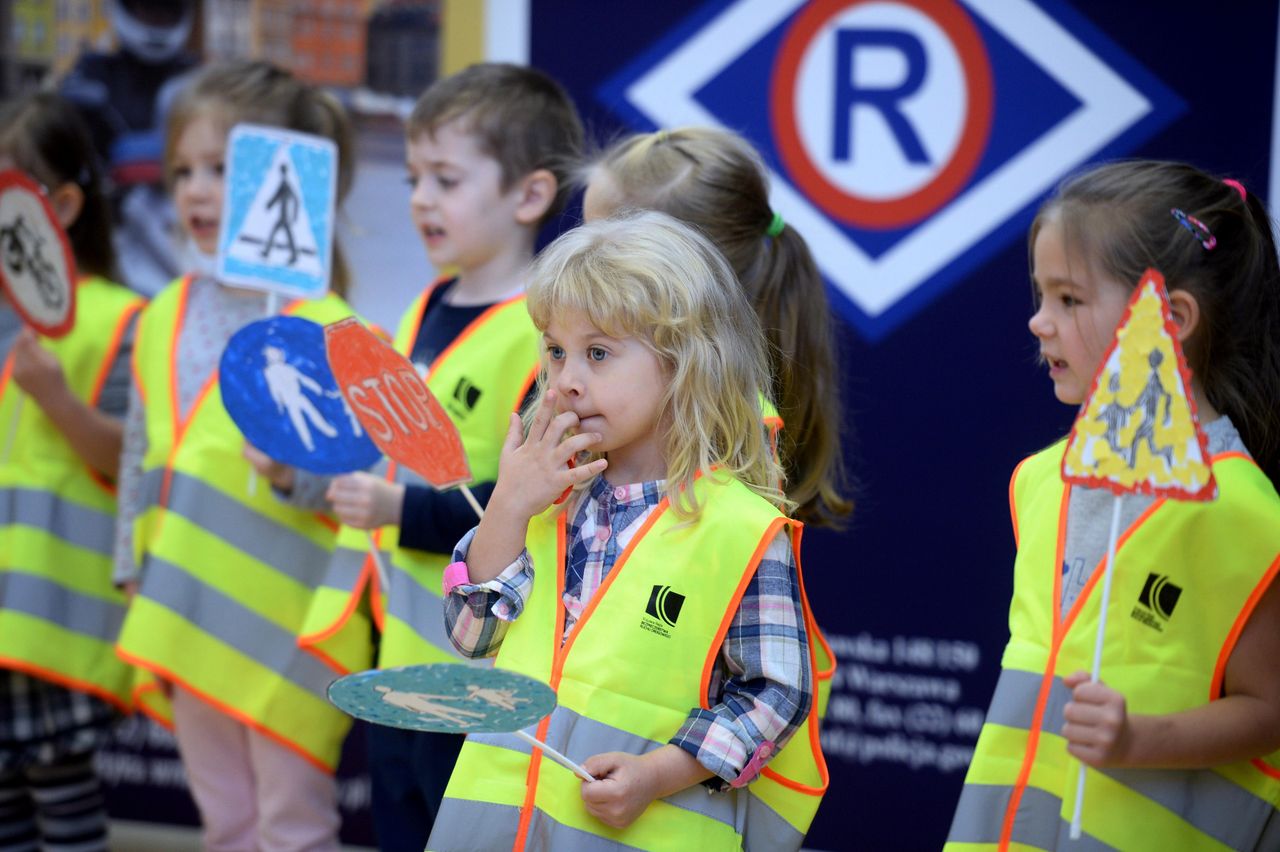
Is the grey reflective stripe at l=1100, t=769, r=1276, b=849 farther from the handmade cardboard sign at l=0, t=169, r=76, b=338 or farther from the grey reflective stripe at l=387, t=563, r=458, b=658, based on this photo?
the handmade cardboard sign at l=0, t=169, r=76, b=338

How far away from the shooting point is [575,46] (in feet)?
11.6

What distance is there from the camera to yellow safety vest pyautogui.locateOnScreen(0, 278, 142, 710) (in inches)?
120

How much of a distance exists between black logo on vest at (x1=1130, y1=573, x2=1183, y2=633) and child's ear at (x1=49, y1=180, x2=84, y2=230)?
245 centimetres

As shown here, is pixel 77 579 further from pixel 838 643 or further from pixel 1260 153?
pixel 1260 153

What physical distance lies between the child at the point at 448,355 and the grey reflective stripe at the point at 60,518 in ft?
2.44

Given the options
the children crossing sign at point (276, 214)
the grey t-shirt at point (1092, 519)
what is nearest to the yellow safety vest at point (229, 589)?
the children crossing sign at point (276, 214)

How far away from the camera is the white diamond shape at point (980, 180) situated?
3.18 meters

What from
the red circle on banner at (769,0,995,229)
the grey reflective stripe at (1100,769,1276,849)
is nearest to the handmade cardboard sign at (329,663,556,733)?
the grey reflective stripe at (1100,769,1276,849)

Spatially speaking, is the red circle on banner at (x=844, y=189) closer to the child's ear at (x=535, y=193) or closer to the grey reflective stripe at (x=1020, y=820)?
the child's ear at (x=535, y=193)

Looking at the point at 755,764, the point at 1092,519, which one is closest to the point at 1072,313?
the point at 1092,519

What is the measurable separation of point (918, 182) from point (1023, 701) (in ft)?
5.29

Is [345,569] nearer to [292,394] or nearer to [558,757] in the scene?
[292,394]

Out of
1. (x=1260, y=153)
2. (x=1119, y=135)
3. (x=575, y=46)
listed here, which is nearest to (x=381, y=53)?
(x=575, y=46)

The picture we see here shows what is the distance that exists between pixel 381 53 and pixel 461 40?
0.31 m
